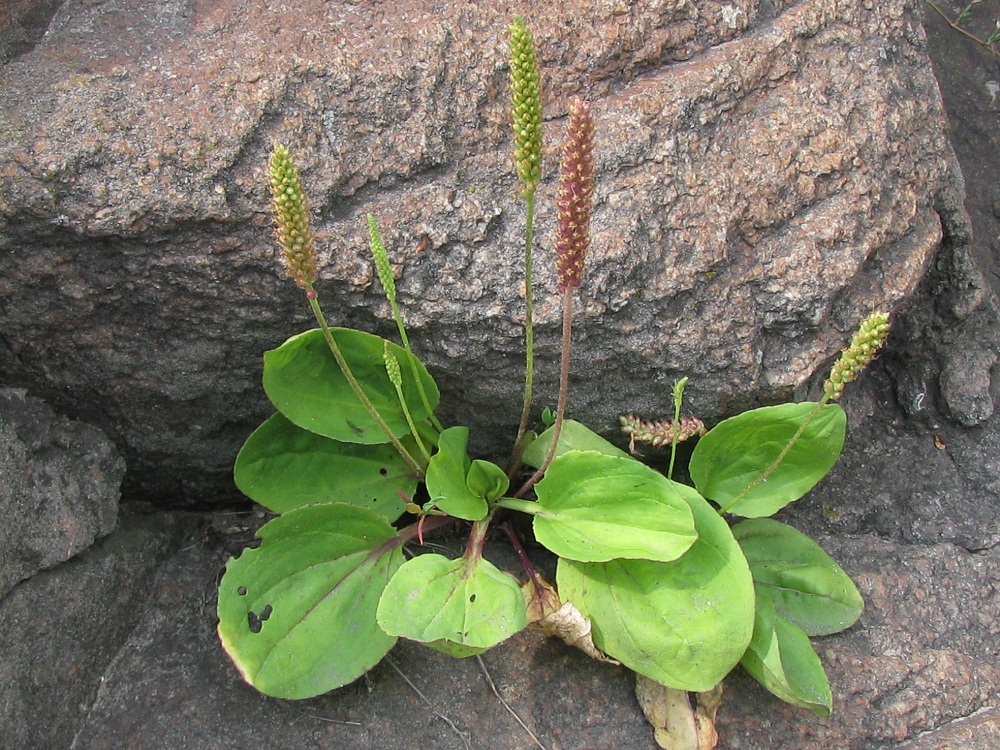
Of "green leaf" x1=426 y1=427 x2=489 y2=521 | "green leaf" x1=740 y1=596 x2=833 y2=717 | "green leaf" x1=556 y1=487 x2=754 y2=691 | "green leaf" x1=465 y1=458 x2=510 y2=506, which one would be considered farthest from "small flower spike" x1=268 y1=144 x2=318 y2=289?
"green leaf" x1=740 y1=596 x2=833 y2=717

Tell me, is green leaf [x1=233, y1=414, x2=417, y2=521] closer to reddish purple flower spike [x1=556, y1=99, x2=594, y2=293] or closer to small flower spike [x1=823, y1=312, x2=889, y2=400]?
reddish purple flower spike [x1=556, y1=99, x2=594, y2=293]

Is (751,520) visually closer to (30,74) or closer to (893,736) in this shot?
(893,736)

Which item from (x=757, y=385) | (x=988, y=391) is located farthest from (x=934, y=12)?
(x=757, y=385)

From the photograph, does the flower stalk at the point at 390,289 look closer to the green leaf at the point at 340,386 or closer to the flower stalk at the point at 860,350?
the green leaf at the point at 340,386

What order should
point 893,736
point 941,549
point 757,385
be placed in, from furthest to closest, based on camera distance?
point 941,549
point 757,385
point 893,736

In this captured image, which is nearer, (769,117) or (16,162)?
(16,162)

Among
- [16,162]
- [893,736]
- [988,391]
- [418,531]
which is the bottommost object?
[893,736]

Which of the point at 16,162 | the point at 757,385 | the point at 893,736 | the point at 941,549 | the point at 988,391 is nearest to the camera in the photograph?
the point at 16,162
